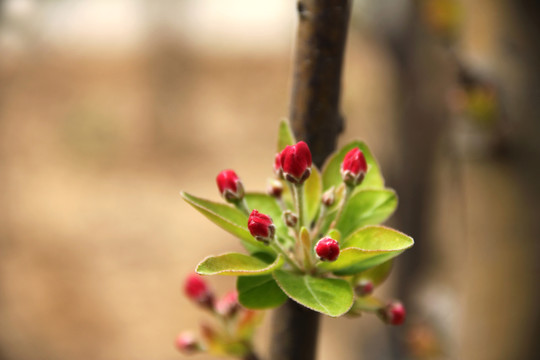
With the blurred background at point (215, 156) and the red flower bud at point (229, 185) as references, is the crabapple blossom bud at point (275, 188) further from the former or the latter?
the blurred background at point (215, 156)

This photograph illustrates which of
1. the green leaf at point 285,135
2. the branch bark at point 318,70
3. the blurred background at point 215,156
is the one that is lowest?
the blurred background at point 215,156

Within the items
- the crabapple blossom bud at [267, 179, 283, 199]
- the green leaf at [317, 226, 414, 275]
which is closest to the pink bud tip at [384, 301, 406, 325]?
the green leaf at [317, 226, 414, 275]

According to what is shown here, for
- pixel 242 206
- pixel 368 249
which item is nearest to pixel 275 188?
pixel 242 206

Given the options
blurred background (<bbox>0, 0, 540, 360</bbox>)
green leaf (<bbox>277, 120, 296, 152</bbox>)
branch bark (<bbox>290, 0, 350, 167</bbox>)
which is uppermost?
branch bark (<bbox>290, 0, 350, 167</bbox>)

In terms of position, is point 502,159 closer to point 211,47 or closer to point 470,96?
point 470,96

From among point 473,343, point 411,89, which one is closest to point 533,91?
point 473,343

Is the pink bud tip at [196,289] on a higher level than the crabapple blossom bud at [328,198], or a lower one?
lower

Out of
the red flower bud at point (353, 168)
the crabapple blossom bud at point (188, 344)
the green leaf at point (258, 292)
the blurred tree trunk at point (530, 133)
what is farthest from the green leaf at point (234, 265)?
the blurred tree trunk at point (530, 133)

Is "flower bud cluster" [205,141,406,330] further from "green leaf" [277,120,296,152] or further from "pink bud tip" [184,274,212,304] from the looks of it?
"pink bud tip" [184,274,212,304]
